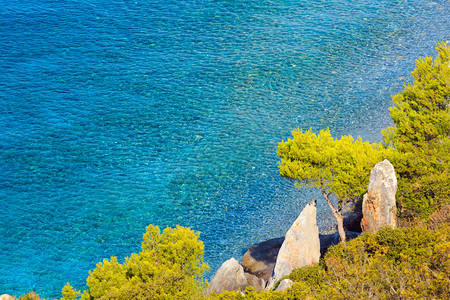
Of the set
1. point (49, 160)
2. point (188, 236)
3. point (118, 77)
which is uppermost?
point (188, 236)

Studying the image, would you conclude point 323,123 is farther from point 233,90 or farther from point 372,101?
point 233,90

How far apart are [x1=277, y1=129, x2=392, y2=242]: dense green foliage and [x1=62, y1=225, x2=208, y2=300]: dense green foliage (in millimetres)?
9388

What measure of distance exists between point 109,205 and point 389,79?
1465 inches

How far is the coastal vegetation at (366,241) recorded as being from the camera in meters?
23.8

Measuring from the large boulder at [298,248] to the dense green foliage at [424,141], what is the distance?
259 inches

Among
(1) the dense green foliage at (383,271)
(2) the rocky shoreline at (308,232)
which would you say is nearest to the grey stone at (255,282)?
(2) the rocky shoreline at (308,232)

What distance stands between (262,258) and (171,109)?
92.1ft

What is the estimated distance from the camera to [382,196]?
32.7m

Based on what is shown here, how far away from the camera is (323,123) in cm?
5528

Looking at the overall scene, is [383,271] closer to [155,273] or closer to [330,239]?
[155,273]

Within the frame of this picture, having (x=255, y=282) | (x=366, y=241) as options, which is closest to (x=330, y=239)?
(x=255, y=282)

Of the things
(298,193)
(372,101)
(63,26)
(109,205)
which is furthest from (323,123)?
(63,26)

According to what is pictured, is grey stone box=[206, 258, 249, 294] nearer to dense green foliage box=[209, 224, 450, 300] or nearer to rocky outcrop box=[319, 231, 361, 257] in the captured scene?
dense green foliage box=[209, 224, 450, 300]

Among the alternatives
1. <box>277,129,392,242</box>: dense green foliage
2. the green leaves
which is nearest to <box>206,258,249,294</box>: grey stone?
<box>277,129,392,242</box>: dense green foliage
